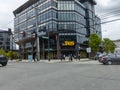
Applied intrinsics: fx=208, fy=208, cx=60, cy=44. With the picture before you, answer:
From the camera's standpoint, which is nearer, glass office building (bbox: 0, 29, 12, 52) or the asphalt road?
the asphalt road

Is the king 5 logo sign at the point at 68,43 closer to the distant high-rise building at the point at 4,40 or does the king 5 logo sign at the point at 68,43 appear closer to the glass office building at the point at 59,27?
the glass office building at the point at 59,27

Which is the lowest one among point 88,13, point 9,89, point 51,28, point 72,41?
point 9,89

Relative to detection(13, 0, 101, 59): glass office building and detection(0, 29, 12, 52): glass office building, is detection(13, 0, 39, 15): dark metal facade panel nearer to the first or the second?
detection(13, 0, 101, 59): glass office building

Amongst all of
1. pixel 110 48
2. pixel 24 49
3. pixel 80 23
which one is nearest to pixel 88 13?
pixel 80 23

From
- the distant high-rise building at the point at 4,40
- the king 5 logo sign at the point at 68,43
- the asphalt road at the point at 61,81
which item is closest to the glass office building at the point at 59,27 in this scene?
the king 5 logo sign at the point at 68,43

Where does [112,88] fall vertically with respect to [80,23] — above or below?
below

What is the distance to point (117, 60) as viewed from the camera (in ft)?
88.0

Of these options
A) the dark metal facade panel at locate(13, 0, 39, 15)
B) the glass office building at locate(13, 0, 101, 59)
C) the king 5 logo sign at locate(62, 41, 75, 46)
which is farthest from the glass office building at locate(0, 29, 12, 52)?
the king 5 logo sign at locate(62, 41, 75, 46)

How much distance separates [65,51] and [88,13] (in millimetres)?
21568

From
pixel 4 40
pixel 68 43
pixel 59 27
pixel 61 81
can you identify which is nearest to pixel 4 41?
pixel 4 40

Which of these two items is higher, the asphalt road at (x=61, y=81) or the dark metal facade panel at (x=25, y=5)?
the dark metal facade panel at (x=25, y=5)

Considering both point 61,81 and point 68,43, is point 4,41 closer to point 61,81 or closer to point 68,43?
point 68,43

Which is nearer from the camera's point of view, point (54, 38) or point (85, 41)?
point (54, 38)

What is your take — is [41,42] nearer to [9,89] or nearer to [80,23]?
[80,23]
